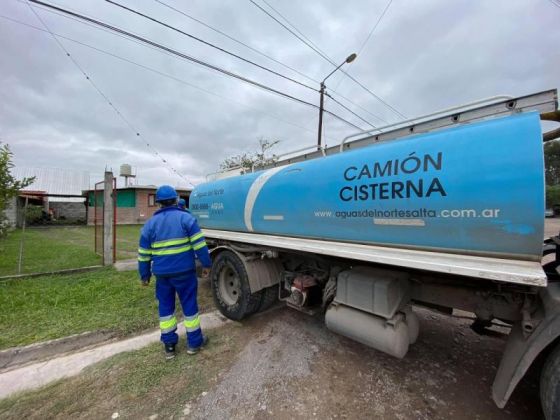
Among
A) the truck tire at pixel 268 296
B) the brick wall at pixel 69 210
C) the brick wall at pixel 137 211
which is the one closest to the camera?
the truck tire at pixel 268 296

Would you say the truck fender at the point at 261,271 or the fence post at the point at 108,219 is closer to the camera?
the truck fender at the point at 261,271

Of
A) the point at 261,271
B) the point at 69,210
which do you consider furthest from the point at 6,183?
the point at 69,210

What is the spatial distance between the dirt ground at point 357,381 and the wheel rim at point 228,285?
75 centimetres

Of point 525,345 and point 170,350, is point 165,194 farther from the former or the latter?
point 525,345

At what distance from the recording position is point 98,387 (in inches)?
107

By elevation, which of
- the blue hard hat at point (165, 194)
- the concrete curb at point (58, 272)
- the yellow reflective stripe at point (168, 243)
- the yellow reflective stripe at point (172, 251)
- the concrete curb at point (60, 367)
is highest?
the blue hard hat at point (165, 194)

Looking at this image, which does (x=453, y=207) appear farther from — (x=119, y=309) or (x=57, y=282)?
(x=57, y=282)

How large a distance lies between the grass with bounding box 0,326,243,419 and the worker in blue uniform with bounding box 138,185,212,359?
0.80ft

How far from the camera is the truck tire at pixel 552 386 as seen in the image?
71.7 inches

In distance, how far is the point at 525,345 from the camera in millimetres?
1954

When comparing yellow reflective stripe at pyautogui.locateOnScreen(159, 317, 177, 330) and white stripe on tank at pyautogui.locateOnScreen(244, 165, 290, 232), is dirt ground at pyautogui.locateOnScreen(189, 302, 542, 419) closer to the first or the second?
yellow reflective stripe at pyautogui.locateOnScreen(159, 317, 177, 330)

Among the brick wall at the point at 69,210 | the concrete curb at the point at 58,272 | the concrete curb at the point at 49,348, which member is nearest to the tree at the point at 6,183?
the concrete curb at the point at 58,272

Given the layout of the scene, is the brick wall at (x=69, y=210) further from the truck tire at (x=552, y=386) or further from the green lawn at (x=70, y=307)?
the truck tire at (x=552, y=386)

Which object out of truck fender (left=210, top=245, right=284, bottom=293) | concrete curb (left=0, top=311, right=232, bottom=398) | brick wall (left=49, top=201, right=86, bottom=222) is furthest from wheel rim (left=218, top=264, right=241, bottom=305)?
brick wall (left=49, top=201, right=86, bottom=222)
